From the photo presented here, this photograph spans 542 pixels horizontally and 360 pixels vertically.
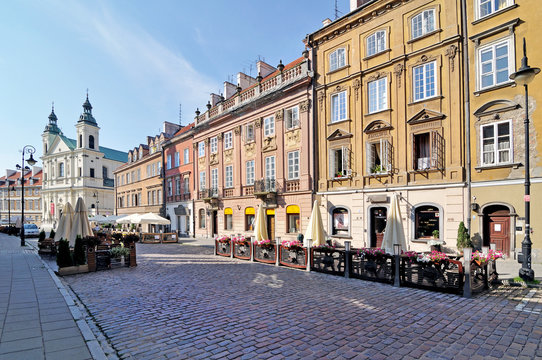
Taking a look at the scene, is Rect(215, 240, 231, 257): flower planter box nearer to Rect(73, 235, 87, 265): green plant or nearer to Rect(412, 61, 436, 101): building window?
Rect(73, 235, 87, 265): green plant

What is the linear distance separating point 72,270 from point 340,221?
14.7 metres

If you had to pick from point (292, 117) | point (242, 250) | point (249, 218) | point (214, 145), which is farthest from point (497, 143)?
point (214, 145)

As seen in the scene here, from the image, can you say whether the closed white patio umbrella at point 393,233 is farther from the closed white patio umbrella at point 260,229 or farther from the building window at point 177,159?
the building window at point 177,159

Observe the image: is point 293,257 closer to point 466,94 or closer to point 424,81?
point 466,94

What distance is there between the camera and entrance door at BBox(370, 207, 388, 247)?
17.6 m

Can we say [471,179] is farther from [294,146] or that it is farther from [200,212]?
[200,212]

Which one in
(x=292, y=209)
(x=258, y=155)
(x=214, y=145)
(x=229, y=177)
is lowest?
(x=292, y=209)

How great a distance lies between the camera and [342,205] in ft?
63.1

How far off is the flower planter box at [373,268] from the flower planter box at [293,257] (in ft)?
7.66

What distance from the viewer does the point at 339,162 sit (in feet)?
66.9

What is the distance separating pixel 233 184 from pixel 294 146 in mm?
8156

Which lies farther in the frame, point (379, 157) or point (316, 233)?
point (379, 157)

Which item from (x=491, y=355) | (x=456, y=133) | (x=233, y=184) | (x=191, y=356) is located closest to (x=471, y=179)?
(x=456, y=133)

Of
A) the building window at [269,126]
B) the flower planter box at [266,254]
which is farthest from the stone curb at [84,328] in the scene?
the building window at [269,126]
